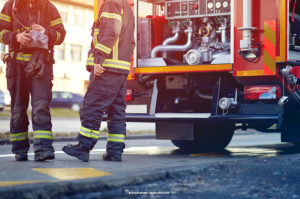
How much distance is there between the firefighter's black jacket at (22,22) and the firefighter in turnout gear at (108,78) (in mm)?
473

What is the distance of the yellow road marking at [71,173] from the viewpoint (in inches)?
179

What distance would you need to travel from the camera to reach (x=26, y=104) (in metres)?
5.85

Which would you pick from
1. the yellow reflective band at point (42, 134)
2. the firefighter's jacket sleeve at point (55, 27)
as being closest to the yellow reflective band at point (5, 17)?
the firefighter's jacket sleeve at point (55, 27)

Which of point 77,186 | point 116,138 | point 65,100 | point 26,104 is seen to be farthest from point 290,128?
point 65,100

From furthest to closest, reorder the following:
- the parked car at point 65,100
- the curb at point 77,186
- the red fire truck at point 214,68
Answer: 1. the parked car at point 65,100
2. the red fire truck at point 214,68
3. the curb at point 77,186

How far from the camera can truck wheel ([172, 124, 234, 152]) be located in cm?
797

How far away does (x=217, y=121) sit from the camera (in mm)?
6797

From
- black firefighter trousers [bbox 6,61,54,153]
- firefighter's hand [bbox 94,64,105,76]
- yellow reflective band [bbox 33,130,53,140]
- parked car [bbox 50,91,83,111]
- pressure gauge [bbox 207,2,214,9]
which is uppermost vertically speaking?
pressure gauge [bbox 207,2,214,9]

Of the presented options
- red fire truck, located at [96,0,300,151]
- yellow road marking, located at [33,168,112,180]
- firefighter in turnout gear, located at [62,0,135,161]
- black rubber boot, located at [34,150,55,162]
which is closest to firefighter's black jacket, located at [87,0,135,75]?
firefighter in turnout gear, located at [62,0,135,161]

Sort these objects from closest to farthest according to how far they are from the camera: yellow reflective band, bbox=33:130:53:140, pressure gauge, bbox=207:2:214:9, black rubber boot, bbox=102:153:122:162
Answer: yellow reflective band, bbox=33:130:53:140 < black rubber boot, bbox=102:153:122:162 < pressure gauge, bbox=207:2:214:9

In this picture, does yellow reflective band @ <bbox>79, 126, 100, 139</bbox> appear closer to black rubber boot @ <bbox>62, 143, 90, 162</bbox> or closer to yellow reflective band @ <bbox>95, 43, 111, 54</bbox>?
black rubber boot @ <bbox>62, 143, 90, 162</bbox>

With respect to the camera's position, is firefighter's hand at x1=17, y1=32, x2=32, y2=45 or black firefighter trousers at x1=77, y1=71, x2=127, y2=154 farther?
black firefighter trousers at x1=77, y1=71, x2=127, y2=154

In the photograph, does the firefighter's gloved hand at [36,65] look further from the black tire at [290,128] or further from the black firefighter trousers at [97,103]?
the black tire at [290,128]

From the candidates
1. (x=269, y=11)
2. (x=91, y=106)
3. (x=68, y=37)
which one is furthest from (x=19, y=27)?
(x=68, y=37)
